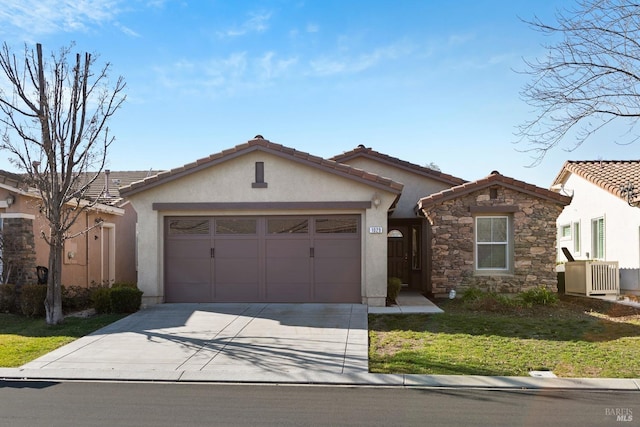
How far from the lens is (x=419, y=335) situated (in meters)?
10.9

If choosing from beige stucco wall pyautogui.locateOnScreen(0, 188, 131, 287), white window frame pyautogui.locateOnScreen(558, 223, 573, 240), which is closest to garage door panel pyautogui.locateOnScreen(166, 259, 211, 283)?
beige stucco wall pyautogui.locateOnScreen(0, 188, 131, 287)

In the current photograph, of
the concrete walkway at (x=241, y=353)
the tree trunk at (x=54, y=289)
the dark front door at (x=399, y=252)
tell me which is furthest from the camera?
the dark front door at (x=399, y=252)

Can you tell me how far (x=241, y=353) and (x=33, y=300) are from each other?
250 inches

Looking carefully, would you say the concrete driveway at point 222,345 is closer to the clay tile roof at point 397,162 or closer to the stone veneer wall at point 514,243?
the stone veneer wall at point 514,243

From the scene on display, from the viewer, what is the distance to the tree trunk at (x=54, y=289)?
12.4 metres

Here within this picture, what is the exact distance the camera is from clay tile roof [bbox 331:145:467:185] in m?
18.7

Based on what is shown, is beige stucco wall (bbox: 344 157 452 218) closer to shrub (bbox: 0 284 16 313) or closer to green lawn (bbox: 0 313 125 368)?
green lawn (bbox: 0 313 125 368)

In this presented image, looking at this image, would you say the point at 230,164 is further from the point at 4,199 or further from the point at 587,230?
the point at 587,230

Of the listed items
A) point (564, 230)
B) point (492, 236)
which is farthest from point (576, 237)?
point (492, 236)

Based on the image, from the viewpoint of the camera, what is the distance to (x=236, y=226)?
572 inches

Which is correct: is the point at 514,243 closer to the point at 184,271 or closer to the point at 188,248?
the point at 188,248

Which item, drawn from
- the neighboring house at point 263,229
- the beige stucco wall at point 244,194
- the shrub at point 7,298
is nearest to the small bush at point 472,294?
the neighboring house at point 263,229

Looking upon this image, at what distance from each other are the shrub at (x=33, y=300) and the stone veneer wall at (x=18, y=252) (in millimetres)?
1266

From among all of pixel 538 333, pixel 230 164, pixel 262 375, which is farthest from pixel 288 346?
pixel 230 164
